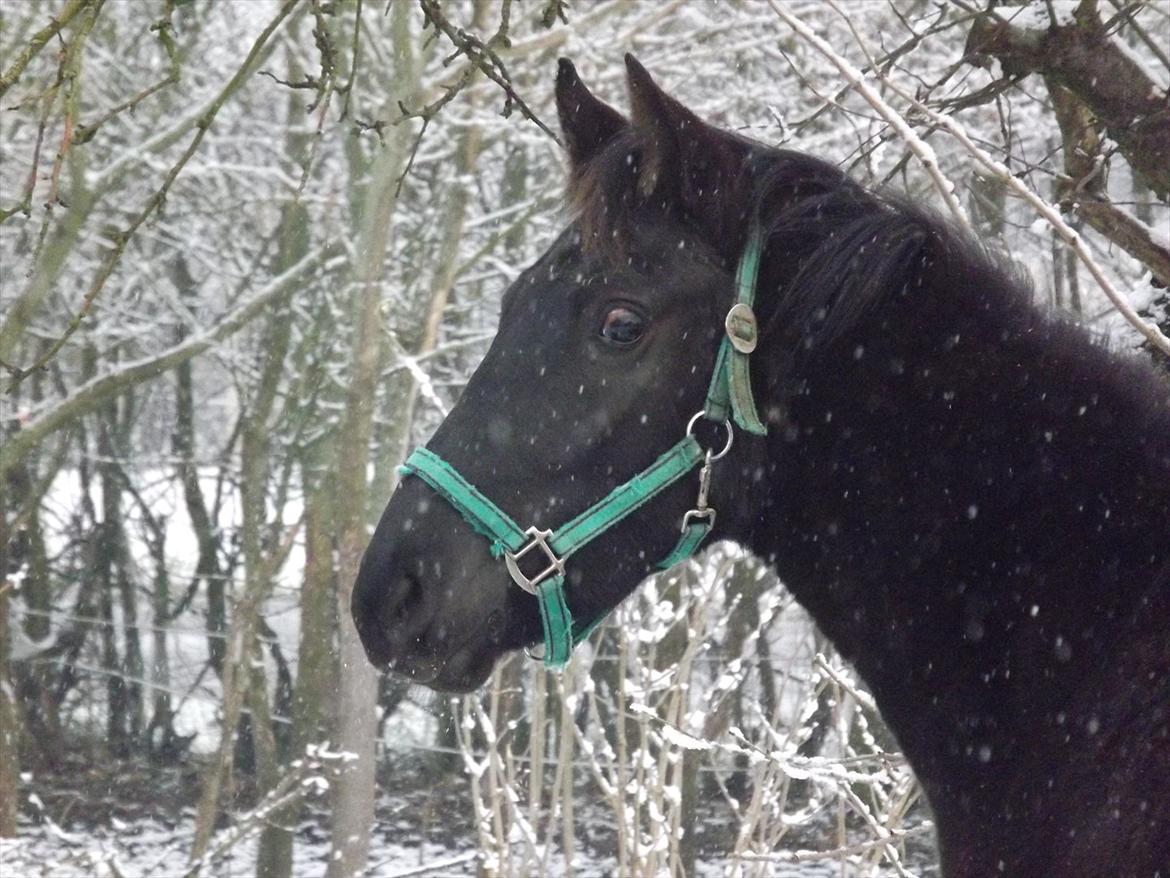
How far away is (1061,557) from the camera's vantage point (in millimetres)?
1714

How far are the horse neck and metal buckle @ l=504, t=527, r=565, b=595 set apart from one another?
34 cm

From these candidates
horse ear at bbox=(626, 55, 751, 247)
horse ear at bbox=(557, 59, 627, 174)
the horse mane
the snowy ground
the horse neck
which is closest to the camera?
the horse neck

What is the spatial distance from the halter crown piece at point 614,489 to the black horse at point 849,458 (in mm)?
18

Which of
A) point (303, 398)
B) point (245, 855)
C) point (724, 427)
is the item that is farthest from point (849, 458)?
point (245, 855)

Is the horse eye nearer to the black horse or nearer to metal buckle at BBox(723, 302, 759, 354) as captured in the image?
the black horse

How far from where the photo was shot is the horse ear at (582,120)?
→ 211 cm

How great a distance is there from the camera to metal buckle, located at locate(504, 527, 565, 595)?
191 centimetres

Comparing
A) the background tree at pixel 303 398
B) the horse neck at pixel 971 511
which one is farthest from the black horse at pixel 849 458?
the background tree at pixel 303 398

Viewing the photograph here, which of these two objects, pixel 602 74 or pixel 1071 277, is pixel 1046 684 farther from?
pixel 602 74

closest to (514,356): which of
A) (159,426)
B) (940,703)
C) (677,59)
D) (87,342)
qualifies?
(940,703)

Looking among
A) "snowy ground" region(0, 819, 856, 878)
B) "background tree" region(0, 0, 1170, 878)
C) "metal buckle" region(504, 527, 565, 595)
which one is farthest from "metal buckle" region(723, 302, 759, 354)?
"snowy ground" region(0, 819, 856, 878)

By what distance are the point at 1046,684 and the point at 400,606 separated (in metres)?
0.92

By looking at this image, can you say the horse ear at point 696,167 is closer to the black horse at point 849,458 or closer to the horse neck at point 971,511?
the black horse at point 849,458

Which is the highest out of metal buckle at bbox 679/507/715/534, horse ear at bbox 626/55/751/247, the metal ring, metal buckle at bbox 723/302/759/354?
horse ear at bbox 626/55/751/247
